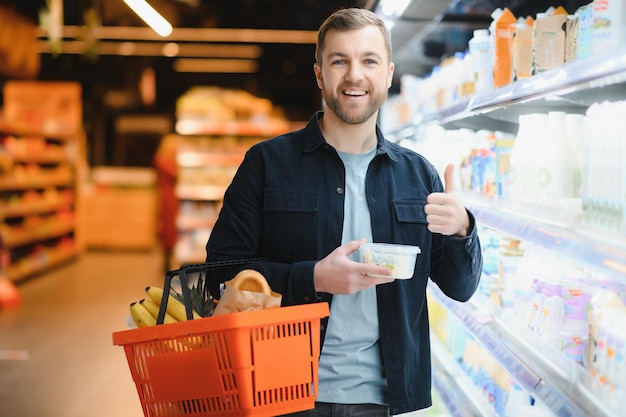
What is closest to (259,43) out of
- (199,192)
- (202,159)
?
(202,159)

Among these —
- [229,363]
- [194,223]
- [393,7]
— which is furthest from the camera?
[194,223]

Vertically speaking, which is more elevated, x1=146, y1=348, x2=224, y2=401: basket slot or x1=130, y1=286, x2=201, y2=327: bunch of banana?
x1=130, y1=286, x2=201, y2=327: bunch of banana

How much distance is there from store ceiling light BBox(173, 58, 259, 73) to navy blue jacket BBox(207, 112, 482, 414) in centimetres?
1657

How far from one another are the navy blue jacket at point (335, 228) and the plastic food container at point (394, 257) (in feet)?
0.69

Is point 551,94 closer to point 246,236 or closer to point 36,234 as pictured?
point 246,236

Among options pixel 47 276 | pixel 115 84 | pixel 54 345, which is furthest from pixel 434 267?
pixel 115 84

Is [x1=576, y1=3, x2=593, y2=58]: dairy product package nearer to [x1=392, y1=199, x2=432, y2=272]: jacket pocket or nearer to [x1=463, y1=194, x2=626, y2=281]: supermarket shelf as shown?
[x1=463, y1=194, x2=626, y2=281]: supermarket shelf

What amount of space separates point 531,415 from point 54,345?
4916 millimetres

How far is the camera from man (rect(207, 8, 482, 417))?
193cm

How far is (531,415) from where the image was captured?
7.79 feet

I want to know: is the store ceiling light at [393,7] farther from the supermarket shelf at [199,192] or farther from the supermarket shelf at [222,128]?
the supermarket shelf at [222,128]

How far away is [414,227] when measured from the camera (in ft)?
6.68

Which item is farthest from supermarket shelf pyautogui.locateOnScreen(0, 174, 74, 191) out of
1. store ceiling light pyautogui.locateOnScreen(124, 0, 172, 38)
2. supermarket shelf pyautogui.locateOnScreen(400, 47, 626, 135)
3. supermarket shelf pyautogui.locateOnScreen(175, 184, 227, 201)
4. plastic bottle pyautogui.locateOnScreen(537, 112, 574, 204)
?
plastic bottle pyautogui.locateOnScreen(537, 112, 574, 204)

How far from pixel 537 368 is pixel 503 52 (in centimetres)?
121
